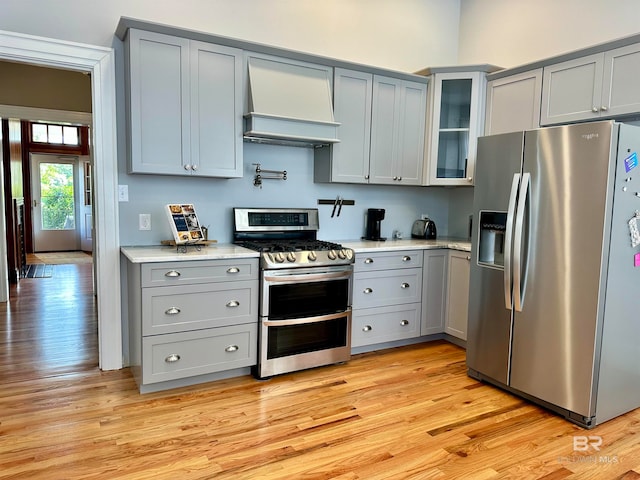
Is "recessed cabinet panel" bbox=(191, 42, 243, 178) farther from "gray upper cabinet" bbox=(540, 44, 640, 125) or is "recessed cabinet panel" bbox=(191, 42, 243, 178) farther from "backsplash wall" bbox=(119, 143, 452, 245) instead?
"gray upper cabinet" bbox=(540, 44, 640, 125)

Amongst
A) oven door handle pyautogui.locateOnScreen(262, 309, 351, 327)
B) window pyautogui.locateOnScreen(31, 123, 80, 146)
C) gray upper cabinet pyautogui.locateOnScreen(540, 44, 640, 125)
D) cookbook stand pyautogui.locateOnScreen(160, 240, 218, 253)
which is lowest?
oven door handle pyautogui.locateOnScreen(262, 309, 351, 327)

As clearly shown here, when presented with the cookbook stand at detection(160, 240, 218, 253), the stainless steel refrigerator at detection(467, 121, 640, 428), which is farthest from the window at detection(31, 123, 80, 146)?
the stainless steel refrigerator at detection(467, 121, 640, 428)

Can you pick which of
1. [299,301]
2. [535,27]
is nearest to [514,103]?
[535,27]

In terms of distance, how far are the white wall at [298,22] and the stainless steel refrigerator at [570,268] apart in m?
1.77

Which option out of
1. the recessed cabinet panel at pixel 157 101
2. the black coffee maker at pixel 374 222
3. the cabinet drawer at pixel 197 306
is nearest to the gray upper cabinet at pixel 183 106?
the recessed cabinet panel at pixel 157 101

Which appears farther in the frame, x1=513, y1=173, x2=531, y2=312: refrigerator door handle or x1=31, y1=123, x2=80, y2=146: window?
x1=31, y1=123, x2=80, y2=146: window

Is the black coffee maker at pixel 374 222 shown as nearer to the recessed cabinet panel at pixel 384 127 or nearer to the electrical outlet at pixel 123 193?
the recessed cabinet panel at pixel 384 127

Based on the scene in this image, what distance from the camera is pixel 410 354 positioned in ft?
12.1

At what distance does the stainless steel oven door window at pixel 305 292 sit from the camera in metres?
3.00

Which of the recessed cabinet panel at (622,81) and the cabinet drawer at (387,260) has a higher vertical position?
the recessed cabinet panel at (622,81)

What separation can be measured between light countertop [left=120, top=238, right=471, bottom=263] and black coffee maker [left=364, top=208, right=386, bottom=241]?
0.12 m

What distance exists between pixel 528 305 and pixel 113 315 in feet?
9.06

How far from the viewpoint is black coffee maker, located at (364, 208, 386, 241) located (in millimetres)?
4051

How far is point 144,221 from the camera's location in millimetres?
3199
